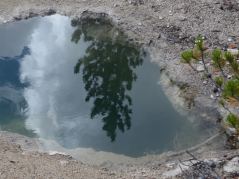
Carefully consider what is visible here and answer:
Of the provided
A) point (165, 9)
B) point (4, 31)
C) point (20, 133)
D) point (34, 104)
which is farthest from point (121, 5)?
point (20, 133)

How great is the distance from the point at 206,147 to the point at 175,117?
1043 mm

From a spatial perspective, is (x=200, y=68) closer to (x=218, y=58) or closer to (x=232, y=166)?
(x=232, y=166)

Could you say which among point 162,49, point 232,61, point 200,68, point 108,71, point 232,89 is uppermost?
point 162,49

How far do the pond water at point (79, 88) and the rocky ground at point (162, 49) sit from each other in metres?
0.24

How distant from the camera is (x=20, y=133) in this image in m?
8.94

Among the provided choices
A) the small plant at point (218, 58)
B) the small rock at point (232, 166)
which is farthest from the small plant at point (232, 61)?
the small rock at point (232, 166)

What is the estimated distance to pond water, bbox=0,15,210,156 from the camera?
8883 millimetres

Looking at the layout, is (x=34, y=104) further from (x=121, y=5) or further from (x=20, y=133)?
(x=121, y=5)

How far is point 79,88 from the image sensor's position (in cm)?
1036

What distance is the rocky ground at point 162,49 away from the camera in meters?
7.59

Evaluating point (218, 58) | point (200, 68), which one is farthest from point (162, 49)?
point (218, 58)

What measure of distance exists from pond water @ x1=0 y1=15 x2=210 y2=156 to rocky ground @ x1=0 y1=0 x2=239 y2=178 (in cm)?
24

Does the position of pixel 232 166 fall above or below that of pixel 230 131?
below

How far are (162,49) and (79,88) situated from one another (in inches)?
72.4
